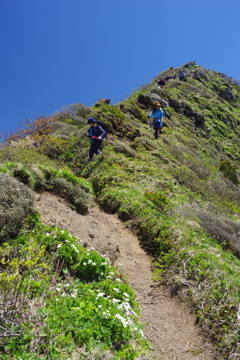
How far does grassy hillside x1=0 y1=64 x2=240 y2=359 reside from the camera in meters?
2.82

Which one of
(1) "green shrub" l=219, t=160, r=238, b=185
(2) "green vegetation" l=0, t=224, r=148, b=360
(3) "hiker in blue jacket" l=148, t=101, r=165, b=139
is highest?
(1) "green shrub" l=219, t=160, r=238, b=185

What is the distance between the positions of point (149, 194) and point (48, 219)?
4.10 m

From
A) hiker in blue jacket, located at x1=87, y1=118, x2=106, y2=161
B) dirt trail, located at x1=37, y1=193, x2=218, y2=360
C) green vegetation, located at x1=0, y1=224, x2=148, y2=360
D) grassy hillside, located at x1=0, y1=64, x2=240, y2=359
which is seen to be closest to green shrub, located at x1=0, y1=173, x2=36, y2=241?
grassy hillside, located at x1=0, y1=64, x2=240, y2=359

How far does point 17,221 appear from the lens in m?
4.43

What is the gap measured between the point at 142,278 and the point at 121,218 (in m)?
2.69

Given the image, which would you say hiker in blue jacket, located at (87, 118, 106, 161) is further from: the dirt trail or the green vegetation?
the green vegetation

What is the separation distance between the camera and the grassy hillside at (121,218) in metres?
2.82

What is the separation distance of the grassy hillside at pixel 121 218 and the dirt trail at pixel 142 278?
10.0 inches

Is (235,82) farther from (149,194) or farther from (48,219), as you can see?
(48,219)

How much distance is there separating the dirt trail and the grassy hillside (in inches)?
A: 10.0

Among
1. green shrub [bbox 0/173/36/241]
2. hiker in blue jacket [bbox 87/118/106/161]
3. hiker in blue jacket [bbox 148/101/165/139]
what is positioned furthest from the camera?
hiker in blue jacket [bbox 148/101/165/139]

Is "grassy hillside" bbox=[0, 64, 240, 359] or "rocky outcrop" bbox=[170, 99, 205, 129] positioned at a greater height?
"rocky outcrop" bbox=[170, 99, 205, 129]

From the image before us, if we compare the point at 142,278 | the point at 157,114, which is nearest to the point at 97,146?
the point at 157,114

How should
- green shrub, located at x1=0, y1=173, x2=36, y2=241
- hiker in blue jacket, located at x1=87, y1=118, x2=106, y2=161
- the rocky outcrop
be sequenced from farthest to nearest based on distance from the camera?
the rocky outcrop
hiker in blue jacket, located at x1=87, y1=118, x2=106, y2=161
green shrub, located at x1=0, y1=173, x2=36, y2=241
